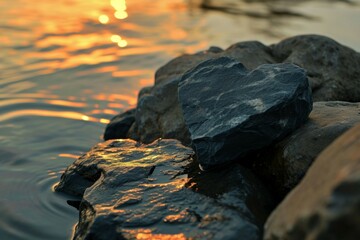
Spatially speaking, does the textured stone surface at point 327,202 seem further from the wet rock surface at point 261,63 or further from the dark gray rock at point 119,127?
the dark gray rock at point 119,127

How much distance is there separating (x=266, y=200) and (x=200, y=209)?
39 cm

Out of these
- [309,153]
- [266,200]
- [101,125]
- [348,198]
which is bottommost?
[101,125]

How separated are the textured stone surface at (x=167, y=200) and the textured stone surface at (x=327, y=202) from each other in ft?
1.64

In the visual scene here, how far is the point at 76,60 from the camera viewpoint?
7.49 metres

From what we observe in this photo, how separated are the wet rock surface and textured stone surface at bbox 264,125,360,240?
2.26 meters

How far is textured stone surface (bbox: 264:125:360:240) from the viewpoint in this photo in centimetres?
209

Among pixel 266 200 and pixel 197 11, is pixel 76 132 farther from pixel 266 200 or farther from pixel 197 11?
pixel 197 11

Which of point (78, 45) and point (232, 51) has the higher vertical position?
point (232, 51)

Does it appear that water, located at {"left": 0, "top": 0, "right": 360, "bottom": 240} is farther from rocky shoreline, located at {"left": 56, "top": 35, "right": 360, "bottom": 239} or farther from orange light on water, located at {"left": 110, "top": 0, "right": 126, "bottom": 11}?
rocky shoreline, located at {"left": 56, "top": 35, "right": 360, "bottom": 239}

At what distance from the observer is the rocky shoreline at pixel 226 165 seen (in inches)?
116

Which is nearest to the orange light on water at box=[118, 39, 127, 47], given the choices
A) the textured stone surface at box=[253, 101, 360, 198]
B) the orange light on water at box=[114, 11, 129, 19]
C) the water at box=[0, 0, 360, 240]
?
the water at box=[0, 0, 360, 240]

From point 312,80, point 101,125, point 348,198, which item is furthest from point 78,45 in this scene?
point 348,198

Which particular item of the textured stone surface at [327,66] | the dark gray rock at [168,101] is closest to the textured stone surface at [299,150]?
the dark gray rock at [168,101]

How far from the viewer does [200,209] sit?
3.21 m
